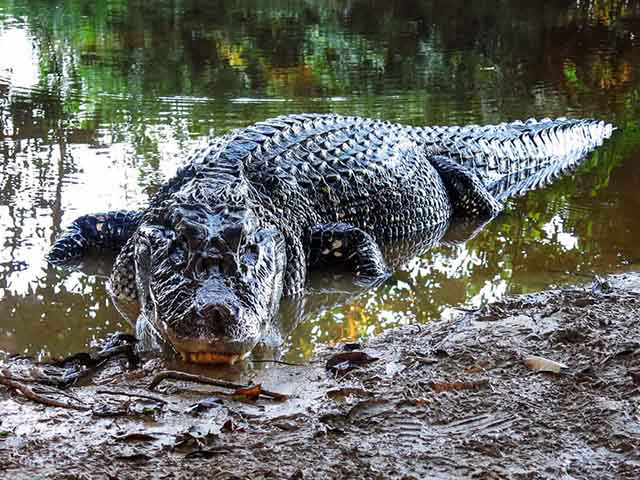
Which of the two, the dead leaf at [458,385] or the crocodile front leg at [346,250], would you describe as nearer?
the dead leaf at [458,385]

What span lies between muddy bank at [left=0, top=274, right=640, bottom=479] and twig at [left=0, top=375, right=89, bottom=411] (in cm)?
2

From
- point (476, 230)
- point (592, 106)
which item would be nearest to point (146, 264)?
point (476, 230)

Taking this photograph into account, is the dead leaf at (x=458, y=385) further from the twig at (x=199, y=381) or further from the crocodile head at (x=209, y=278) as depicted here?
the crocodile head at (x=209, y=278)

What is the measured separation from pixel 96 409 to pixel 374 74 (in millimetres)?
8947

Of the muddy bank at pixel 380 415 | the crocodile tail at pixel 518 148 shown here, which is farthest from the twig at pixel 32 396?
the crocodile tail at pixel 518 148

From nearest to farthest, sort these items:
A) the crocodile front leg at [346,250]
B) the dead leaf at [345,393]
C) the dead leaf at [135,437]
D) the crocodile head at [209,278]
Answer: the dead leaf at [135,437]
the dead leaf at [345,393]
the crocodile head at [209,278]
the crocodile front leg at [346,250]

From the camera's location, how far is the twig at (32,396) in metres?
A: 2.88

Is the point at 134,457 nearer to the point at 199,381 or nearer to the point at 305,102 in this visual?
the point at 199,381

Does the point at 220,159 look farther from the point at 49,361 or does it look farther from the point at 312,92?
the point at 312,92

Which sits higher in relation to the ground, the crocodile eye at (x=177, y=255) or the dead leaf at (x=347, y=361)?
the crocodile eye at (x=177, y=255)

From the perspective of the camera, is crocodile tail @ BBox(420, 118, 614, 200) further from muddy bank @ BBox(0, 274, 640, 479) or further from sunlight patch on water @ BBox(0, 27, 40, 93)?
sunlight patch on water @ BBox(0, 27, 40, 93)

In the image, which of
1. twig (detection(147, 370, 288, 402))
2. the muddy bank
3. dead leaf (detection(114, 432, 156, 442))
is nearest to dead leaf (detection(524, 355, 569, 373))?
the muddy bank

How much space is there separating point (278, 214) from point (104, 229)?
3.74 ft

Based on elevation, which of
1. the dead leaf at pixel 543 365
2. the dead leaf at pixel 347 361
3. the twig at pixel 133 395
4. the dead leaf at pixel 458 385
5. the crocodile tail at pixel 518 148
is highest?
the crocodile tail at pixel 518 148
